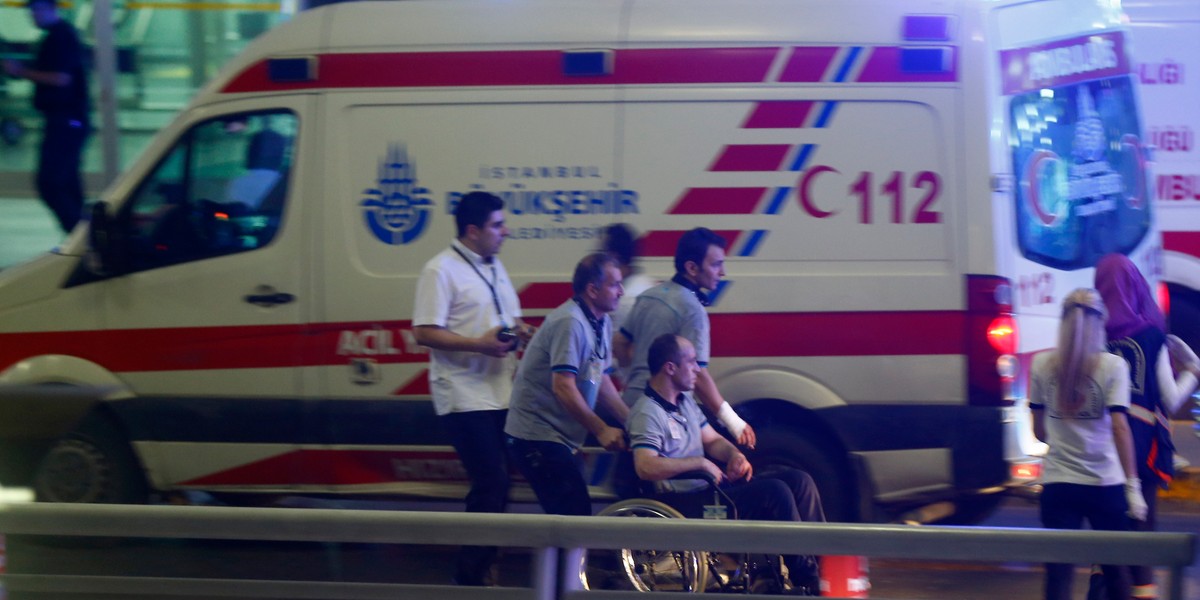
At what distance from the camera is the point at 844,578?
13.9ft

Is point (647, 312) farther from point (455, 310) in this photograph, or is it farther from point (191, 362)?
point (191, 362)

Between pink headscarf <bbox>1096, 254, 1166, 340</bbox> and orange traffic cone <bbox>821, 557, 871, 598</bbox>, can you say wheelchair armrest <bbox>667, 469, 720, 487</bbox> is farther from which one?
pink headscarf <bbox>1096, 254, 1166, 340</bbox>

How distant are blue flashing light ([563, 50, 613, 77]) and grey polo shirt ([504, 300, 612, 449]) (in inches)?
45.4

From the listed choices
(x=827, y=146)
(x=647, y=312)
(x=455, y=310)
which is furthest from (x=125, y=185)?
(x=827, y=146)

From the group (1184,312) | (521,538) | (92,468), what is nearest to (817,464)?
(521,538)

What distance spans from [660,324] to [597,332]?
1.04 ft

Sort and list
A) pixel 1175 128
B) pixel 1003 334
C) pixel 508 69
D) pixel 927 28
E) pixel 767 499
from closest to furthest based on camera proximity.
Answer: pixel 767 499, pixel 1003 334, pixel 927 28, pixel 508 69, pixel 1175 128

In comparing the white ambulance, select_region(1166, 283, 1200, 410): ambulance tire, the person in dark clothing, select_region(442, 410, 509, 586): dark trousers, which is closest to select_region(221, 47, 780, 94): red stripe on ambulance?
select_region(442, 410, 509, 586): dark trousers

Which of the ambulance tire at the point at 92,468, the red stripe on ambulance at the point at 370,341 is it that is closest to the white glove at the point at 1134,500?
the red stripe on ambulance at the point at 370,341

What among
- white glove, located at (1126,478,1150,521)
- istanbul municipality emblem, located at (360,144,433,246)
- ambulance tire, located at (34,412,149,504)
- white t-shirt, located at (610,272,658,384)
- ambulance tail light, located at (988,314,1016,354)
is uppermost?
istanbul municipality emblem, located at (360,144,433,246)

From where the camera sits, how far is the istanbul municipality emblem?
5789 millimetres

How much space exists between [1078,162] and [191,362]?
160 inches

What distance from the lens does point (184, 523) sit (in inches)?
143

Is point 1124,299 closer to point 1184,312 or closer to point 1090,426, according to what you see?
point 1090,426
